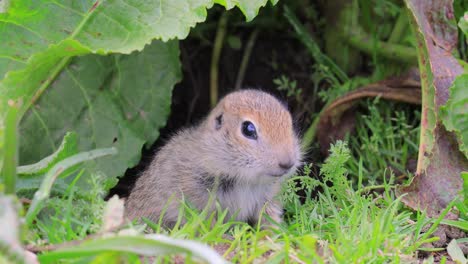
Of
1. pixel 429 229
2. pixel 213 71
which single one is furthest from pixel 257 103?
pixel 213 71

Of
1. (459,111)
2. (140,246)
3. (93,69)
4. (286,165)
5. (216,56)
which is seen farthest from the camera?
(216,56)

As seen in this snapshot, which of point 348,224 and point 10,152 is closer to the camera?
point 10,152

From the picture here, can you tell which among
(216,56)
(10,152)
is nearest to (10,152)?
(10,152)

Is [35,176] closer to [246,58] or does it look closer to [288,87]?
[288,87]

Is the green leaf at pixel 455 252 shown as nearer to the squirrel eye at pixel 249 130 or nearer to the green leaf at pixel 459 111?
the green leaf at pixel 459 111

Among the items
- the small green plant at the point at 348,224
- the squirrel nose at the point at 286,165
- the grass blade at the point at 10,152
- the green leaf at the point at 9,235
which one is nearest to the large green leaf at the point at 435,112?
the small green plant at the point at 348,224

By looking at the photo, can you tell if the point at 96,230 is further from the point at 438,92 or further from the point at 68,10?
the point at 438,92

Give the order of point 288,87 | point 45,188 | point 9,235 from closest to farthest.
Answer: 1. point 9,235
2. point 45,188
3. point 288,87

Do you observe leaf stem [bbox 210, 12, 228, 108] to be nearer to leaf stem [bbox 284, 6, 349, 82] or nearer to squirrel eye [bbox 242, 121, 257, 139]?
leaf stem [bbox 284, 6, 349, 82]
